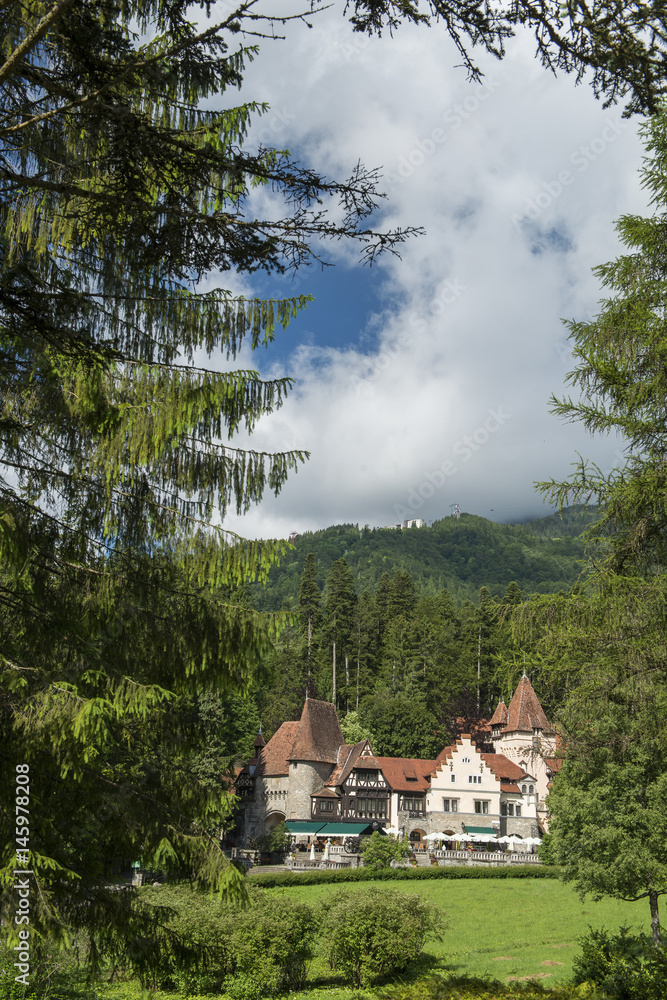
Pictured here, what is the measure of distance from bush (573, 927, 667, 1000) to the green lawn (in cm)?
245

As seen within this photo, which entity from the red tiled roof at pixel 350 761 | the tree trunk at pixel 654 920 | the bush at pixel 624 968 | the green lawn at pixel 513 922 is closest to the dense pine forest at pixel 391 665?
the red tiled roof at pixel 350 761

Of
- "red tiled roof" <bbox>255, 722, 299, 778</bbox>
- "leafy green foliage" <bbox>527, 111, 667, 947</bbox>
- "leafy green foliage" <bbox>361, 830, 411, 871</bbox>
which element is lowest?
"leafy green foliage" <bbox>361, 830, 411, 871</bbox>

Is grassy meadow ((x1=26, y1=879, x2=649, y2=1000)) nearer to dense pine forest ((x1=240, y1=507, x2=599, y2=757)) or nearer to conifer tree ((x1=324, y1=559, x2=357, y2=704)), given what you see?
dense pine forest ((x1=240, y1=507, x2=599, y2=757))

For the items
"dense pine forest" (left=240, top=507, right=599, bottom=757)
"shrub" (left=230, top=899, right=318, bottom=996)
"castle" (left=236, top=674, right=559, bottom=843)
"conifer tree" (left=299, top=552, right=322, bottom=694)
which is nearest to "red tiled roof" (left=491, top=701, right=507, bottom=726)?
"dense pine forest" (left=240, top=507, right=599, bottom=757)

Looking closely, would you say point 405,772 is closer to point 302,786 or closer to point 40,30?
point 302,786

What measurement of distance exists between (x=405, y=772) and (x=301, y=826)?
8.28 m

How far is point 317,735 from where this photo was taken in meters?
52.5

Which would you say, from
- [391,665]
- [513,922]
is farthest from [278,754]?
[513,922]

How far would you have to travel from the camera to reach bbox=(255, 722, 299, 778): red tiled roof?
168 feet

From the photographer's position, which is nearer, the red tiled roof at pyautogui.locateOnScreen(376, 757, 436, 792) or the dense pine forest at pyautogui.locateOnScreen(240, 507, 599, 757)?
the red tiled roof at pyautogui.locateOnScreen(376, 757, 436, 792)

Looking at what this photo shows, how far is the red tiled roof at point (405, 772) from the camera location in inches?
2009

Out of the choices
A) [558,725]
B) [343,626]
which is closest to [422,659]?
[343,626]

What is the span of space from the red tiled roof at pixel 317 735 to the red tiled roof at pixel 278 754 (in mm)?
804

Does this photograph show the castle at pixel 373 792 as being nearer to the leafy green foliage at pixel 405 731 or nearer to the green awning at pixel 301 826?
the green awning at pixel 301 826
